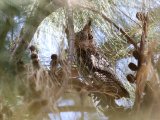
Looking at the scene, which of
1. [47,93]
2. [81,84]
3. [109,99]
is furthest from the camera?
[109,99]

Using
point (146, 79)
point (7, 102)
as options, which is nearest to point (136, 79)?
point (146, 79)

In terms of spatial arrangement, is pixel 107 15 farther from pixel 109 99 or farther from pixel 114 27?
pixel 109 99

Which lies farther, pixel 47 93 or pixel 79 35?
pixel 79 35

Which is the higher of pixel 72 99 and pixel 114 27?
pixel 114 27

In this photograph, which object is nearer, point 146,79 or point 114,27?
point 146,79

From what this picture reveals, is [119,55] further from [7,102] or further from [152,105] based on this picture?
[7,102]

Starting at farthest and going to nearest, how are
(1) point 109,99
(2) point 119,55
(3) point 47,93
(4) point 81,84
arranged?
1. (2) point 119,55
2. (1) point 109,99
3. (4) point 81,84
4. (3) point 47,93

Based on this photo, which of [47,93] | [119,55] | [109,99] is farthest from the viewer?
[119,55]

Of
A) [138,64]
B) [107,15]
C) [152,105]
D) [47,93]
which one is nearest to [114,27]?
[107,15]

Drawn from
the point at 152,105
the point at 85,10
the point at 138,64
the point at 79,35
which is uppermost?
the point at 85,10
